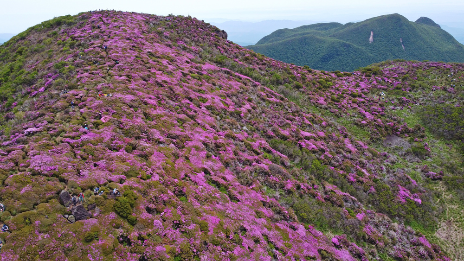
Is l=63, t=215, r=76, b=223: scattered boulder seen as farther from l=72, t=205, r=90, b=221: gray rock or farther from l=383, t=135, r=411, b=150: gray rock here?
l=383, t=135, r=411, b=150: gray rock

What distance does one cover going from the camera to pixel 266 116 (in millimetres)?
32000

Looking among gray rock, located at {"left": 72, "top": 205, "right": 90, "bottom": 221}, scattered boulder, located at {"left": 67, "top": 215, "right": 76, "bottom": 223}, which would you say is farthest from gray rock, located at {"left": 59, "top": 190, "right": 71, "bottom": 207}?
scattered boulder, located at {"left": 67, "top": 215, "right": 76, "bottom": 223}

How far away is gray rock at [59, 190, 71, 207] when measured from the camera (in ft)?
35.6

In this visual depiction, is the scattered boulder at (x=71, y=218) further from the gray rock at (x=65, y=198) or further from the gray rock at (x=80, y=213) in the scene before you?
the gray rock at (x=65, y=198)

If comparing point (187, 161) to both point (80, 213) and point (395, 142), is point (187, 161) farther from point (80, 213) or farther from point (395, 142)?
point (395, 142)

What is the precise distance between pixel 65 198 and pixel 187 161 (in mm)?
8701

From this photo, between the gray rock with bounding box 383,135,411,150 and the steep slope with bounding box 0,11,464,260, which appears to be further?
the gray rock with bounding box 383,135,411,150

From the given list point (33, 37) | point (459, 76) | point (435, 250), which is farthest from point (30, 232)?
point (459, 76)

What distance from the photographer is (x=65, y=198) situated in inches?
430

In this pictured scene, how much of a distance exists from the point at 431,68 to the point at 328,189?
5941 centimetres

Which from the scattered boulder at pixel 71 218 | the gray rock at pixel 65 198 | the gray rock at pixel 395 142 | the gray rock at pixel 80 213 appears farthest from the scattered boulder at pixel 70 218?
the gray rock at pixel 395 142

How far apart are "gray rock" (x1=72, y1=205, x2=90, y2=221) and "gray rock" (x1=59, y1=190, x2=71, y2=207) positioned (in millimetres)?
A: 651

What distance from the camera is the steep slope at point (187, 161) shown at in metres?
11.1

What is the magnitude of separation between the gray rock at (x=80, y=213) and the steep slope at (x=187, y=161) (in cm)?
5
